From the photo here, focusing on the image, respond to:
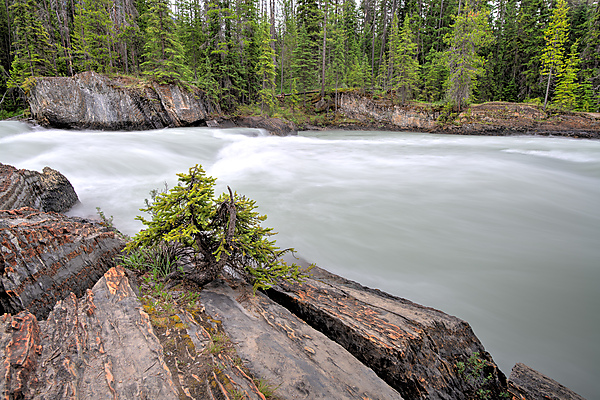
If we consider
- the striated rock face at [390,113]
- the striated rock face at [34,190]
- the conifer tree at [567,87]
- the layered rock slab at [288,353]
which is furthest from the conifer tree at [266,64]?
the conifer tree at [567,87]

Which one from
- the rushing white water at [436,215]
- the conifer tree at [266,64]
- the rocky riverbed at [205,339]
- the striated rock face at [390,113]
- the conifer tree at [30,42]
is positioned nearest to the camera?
the rocky riverbed at [205,339]

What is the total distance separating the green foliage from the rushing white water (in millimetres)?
2537

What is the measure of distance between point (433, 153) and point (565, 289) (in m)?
12.3

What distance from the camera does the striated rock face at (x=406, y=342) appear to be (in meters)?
2.55

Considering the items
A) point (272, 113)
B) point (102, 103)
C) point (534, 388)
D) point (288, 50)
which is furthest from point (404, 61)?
point (534, 388)

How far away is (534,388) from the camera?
9.50 ft

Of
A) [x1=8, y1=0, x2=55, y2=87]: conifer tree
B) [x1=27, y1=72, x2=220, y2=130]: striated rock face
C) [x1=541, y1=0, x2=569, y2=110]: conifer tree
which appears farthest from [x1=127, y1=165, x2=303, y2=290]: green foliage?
[x1=541, y1=0, x2=569, y2=110]: conifer tree

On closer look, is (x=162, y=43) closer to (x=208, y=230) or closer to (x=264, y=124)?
(x=264, y=124)

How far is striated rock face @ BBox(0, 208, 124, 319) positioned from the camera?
2.54 m

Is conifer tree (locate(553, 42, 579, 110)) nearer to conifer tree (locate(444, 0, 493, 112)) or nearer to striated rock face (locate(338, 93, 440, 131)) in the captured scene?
conifer tree (locate(444, 0, 493, 112))

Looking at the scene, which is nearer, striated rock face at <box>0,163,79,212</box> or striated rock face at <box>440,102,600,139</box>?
striated rock face at <box>0,163,79,212</box>

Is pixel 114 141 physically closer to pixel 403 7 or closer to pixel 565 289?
pixel 565 289

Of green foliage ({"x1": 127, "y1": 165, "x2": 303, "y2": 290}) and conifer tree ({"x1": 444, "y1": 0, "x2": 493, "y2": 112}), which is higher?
conifer tree ({"x1": 444, "y1": 0, "x2": 493, "y2": 112})

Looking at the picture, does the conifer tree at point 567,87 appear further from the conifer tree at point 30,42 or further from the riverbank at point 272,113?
the conifer tree at point 30,42
